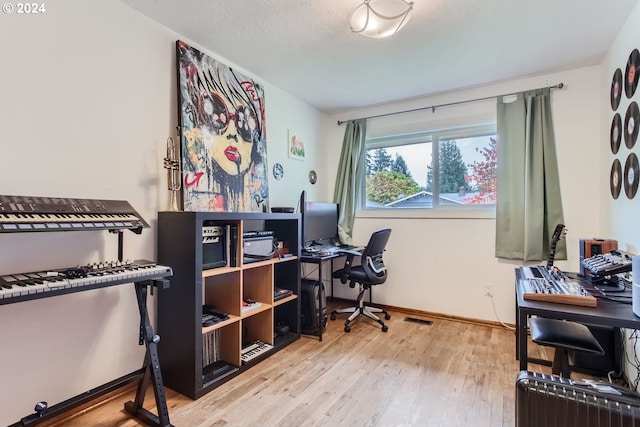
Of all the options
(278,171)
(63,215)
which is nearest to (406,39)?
(278,171)

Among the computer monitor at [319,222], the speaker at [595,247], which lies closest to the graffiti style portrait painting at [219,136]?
the computer monitor at [319,222]

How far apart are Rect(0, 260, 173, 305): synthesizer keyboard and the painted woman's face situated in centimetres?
109

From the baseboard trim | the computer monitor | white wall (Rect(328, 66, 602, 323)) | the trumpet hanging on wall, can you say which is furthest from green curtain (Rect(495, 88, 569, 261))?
→ the trumpet hanging on wall

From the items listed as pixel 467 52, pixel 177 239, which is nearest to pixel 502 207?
pixel 467 52

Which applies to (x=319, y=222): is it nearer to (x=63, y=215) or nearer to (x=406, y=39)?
(x=406, y=39)

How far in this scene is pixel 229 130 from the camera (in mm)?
2553

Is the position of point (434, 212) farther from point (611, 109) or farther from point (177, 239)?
point (177, 239)

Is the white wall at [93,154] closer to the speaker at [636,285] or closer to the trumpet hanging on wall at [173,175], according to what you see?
the trumpet hanging on wall at [173,175]

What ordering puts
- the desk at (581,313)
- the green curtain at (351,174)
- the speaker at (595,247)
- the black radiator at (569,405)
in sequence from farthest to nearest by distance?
1. the green curtain at (351,174)
2. the speaker at (595,247)
3. the desk at (581,313)
4. the black radiator at (569,405)

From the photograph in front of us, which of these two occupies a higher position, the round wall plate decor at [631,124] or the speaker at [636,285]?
the round wall plate decor at [631,124]

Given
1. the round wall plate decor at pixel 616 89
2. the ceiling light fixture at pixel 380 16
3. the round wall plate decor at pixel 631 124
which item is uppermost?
the ceiling light fixture at pixel 380 16

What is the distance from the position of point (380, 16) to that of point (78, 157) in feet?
6.24

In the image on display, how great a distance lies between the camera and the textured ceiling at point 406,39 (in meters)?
1.94

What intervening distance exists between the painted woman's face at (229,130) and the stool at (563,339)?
7.53 ft
